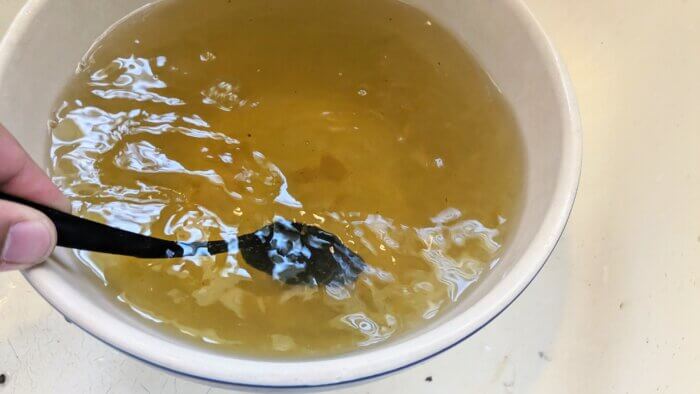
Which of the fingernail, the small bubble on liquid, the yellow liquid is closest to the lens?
the fingernail

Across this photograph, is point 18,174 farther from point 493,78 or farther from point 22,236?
point 493,78

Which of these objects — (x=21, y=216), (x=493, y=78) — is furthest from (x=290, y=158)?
(x=21, y=216)

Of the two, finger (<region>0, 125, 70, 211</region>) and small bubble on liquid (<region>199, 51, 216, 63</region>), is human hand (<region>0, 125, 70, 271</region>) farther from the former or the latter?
small bubble on liquid (<region>199, 51, 216, 63</region>)

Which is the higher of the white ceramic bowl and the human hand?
the white ceramic bowl

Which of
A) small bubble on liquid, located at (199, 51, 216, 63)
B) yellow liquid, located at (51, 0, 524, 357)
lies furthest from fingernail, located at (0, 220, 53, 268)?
small bubble on liquid, located at (199, 51, 216, 63)

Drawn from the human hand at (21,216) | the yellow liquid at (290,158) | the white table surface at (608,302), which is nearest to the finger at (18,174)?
the human hand at (21,216)

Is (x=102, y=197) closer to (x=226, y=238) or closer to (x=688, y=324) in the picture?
(x=226, y=238)

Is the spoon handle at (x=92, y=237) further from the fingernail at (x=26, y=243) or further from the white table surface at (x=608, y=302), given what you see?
the white table surface at (x=608, y=302)
